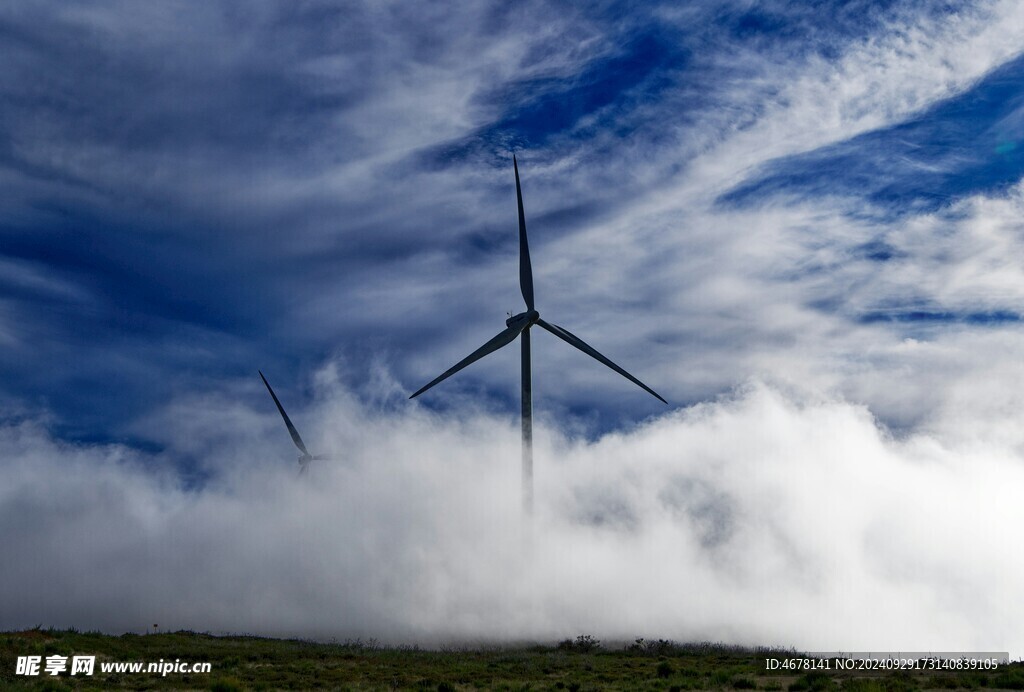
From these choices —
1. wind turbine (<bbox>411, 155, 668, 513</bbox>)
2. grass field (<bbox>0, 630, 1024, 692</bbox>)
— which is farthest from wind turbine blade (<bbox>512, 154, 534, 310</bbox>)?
grass field (<bbox>0, 630, 1024, 692</bbox>)

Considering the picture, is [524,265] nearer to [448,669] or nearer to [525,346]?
[525,346]

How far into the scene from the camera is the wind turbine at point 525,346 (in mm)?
101062

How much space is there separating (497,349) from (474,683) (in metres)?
50.0

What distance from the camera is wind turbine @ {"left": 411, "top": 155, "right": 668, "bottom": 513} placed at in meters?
101

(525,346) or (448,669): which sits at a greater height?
(525,346)

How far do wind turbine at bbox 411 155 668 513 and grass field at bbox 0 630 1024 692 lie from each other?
881 inches

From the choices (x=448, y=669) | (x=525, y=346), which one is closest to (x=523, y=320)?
(x=525, y=346)

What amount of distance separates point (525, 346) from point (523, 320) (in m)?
3.90

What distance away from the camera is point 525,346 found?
104938 millimetres

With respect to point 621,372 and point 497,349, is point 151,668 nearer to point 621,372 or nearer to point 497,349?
point 497,349

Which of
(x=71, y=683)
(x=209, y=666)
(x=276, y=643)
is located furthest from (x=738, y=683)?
(x=276, y=643)

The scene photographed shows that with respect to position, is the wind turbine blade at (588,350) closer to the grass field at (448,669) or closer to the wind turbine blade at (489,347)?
the wind turbine blade at (489,347)

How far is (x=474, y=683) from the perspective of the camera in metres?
63.2

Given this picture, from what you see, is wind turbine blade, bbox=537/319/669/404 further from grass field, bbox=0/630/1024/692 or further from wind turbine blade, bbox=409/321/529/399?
grass field, bbox=0/630/1024/692
